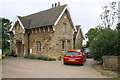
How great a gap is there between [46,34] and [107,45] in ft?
31.5

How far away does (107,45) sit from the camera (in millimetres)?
11617

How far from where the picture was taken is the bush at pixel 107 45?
11242 mm

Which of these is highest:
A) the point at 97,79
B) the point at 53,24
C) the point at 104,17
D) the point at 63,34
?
the point at 104,17

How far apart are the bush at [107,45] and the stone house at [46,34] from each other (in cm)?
698

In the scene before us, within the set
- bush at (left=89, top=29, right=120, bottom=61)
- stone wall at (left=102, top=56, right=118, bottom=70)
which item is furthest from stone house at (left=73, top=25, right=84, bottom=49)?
stone wall at (left=102, top=56, right=118, bottom=70)

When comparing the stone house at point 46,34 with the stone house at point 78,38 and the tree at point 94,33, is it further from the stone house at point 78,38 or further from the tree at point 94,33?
the tree at point 94,33

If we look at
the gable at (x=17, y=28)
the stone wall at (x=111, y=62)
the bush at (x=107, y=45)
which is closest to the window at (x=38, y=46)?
the gable at (x=17, y=28)

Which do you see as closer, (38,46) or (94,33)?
(38,46)

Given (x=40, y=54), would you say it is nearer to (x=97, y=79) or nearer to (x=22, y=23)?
(x=22, y=23)

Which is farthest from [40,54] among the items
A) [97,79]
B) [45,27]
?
[97,79]

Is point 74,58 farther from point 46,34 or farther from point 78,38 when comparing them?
point 78,38

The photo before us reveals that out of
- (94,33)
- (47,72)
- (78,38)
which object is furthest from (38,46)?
(94,33)

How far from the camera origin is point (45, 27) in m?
19.0

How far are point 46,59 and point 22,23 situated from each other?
7.96m
